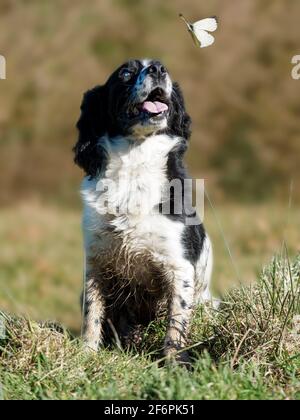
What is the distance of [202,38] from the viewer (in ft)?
15.4

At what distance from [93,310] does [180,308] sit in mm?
570

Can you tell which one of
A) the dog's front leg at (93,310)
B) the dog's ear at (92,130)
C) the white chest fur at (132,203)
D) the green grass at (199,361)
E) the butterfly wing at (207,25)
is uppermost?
the butterfly wing at (207,25)

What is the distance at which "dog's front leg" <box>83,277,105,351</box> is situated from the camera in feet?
18.8

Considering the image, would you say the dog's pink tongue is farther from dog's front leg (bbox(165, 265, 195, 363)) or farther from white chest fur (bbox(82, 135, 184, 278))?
dog's front leg (bbox(165, 265, 195, 363))

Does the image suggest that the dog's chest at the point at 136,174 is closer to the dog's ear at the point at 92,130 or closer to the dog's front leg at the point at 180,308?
the dog's ear at the point at 92,130

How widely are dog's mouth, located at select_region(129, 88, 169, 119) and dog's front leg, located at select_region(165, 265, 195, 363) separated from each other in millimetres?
921

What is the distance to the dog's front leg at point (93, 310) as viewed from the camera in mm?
5738

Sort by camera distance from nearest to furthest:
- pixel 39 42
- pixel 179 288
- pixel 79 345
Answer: pixel 79 345 → pixel 179 288 → pixel 39 42

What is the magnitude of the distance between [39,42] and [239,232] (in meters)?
16.3

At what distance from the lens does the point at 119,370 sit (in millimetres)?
4664

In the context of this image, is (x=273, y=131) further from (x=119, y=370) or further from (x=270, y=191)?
(x=119, y=370)

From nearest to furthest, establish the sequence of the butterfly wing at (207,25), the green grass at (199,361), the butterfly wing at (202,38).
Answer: the green grass at (199,361) < the butterfly wing at (202,38) < the butterfly wing at (207,25)

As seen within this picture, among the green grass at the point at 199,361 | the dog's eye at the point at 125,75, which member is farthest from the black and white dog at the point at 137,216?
the green grass at the point at 199,361
